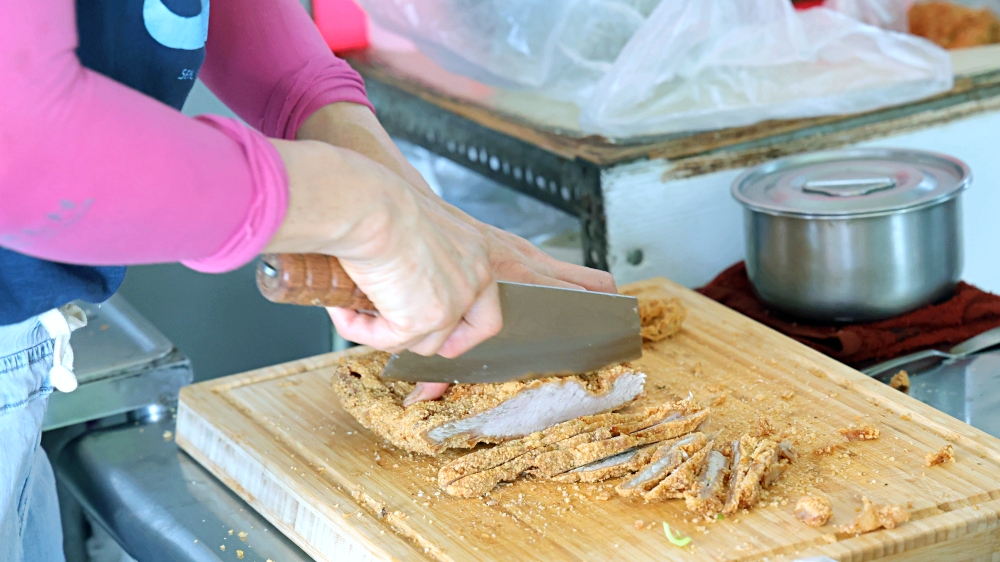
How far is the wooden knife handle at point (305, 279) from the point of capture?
1049 mm

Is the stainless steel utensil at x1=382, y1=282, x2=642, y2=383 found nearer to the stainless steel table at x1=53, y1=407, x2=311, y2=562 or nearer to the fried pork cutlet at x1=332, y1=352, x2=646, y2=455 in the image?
the fried pork cutlet at x1=332, y1=352, x2=646, y2=455

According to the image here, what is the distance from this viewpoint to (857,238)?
5.56 feet

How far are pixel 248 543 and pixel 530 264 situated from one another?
0.56m

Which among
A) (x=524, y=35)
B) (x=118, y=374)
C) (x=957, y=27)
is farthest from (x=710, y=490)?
(x=957, y=27)

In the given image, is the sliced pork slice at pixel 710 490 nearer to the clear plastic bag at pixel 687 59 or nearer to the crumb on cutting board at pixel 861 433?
the crumb on cutting board at pixel 861 433

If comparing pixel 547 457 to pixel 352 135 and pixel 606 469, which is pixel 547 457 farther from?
pixel 352 135

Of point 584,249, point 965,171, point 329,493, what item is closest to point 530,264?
point 329,493

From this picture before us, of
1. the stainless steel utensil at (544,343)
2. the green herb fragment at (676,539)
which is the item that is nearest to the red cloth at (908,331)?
the stainless steel utensil at (544,343)

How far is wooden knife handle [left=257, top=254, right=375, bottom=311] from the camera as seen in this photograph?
3.44 feet

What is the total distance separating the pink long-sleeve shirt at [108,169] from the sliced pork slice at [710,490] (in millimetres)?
636

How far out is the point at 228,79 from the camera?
144cm

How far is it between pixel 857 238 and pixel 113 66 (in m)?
1.25

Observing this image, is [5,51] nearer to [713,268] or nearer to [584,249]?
[584,249]

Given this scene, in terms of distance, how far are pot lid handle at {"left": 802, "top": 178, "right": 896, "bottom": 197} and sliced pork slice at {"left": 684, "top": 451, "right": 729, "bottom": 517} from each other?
680mm
